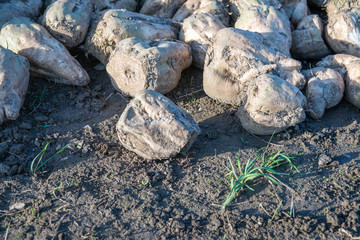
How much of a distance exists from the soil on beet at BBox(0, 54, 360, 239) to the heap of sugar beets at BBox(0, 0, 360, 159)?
0.18 m

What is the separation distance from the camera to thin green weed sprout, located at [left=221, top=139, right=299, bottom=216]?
2.83 metres

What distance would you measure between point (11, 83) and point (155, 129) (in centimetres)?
148

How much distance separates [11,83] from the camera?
3.52m

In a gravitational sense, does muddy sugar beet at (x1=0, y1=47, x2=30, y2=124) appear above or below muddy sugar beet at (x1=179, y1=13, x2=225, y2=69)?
below

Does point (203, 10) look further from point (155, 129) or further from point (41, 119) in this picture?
point (41, 119)

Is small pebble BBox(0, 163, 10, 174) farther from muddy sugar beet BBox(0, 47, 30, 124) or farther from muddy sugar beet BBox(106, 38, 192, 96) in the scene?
muddy sugar beet BBox(106, 38, 192, 96)

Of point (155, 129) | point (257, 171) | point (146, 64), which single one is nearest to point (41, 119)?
point (146, 64)

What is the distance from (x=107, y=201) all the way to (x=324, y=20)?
3.42m

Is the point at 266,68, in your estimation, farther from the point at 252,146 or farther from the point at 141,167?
the point at 141,167

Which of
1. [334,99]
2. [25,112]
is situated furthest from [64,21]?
[334,99]

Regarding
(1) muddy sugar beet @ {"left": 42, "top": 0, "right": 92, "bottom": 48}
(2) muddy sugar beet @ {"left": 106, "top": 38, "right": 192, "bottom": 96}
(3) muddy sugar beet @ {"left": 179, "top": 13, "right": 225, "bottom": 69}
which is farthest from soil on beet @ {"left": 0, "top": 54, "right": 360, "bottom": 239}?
(1) muddy sugar beet @ {"left": 42, "top": 0, "right": 92, "bottom": 48}

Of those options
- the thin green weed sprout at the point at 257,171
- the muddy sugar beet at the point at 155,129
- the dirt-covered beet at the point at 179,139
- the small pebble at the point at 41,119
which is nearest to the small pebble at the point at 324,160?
the dirt-covered beet at the point at 179,139

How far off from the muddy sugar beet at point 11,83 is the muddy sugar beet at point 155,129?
3.58 ft

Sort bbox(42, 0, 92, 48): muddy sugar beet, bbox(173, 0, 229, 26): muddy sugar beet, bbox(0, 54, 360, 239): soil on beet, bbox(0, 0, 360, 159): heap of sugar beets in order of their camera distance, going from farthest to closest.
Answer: bbox(173, 0, 229, 26): muddy sugar beet
bbox(42, 0, 92, 48): muddy sugar beet
bbox(0, 0, 360, 159): heap of sugar beets
bbox(0, 54, 360, 239): soil on beet
